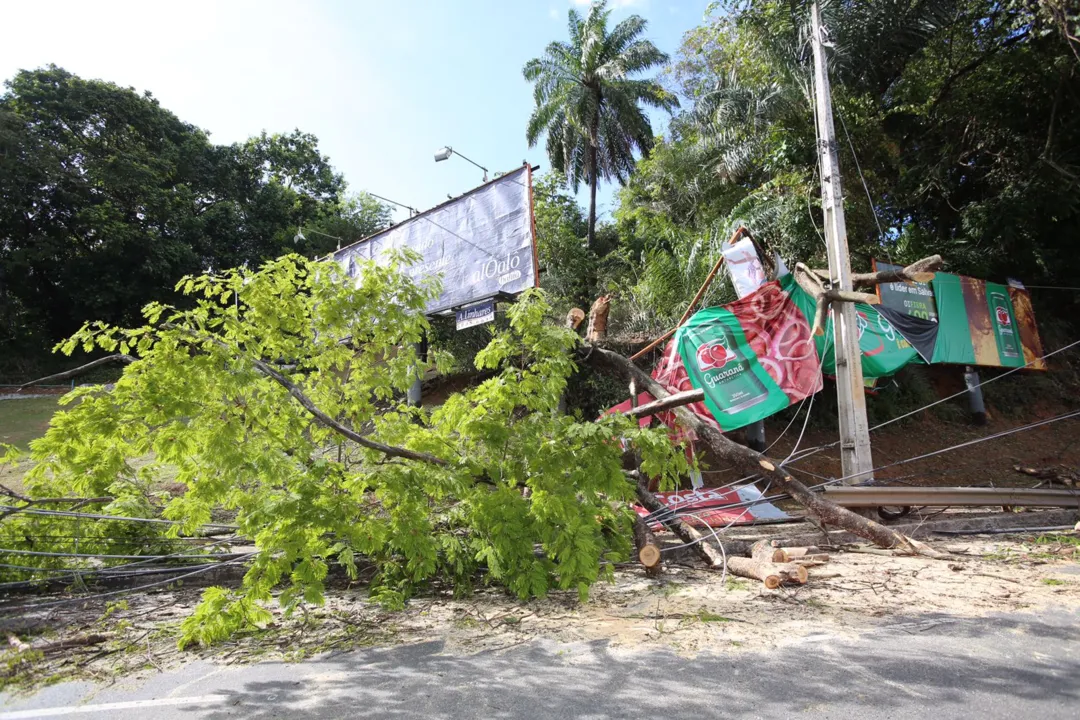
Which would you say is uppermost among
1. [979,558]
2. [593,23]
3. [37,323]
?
[593,23]

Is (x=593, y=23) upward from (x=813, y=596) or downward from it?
upward

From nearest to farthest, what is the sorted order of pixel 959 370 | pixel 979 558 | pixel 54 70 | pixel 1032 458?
pixel 979 558 → pixel 1032 458 → pixel 959 370 → pixel 54 70

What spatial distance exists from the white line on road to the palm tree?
21698mm

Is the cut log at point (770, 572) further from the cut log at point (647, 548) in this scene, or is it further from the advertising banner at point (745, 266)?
the advertising banner at point (745, 266)

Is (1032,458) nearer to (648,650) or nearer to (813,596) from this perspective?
(813,596)

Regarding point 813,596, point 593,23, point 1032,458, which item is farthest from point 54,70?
point 1032,458

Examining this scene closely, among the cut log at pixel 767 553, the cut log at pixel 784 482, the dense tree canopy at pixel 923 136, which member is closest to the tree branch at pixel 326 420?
the cut log at pixel 767 553

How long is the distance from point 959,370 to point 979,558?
11661 mm

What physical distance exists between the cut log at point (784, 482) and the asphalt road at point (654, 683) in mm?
1450

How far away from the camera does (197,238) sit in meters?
28.9

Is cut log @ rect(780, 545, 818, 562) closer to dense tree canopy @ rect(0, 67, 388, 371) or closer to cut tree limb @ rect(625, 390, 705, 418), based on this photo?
cut tree limb @ rect(625, 390, 705, 418)

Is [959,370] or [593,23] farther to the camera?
[593,23]

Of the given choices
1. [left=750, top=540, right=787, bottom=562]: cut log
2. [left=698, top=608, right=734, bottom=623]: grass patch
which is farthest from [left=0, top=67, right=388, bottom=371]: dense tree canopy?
[left=698, top=608, right=734, bottom=623]: grass patch

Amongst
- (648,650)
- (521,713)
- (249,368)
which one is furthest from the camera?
(249,368)
